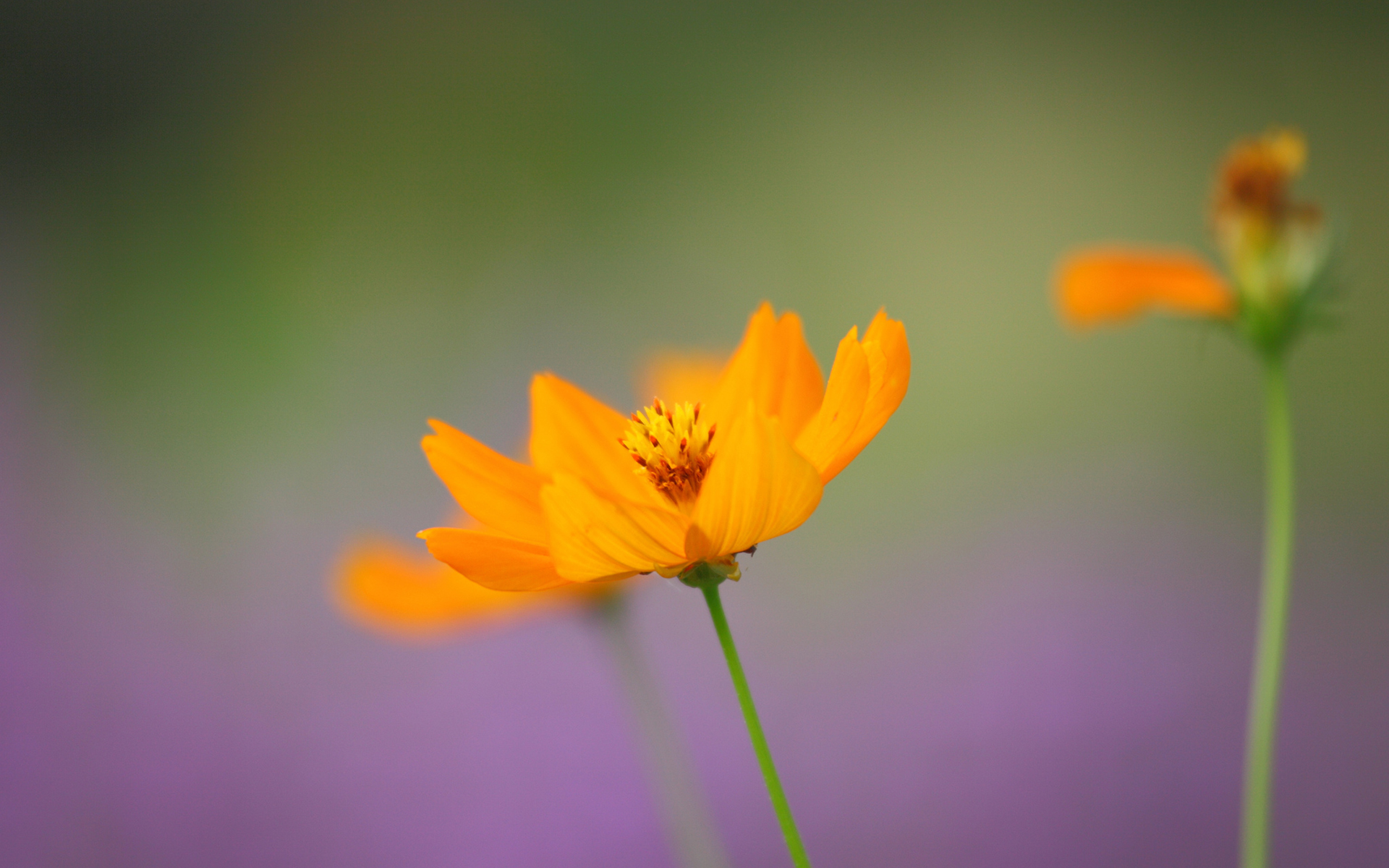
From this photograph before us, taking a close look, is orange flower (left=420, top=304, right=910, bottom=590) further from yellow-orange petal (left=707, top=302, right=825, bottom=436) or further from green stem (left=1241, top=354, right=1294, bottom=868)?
green stem (left=1241, top=354, right=1294, bottom=868)

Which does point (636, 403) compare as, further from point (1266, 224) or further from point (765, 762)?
point (765, 762)

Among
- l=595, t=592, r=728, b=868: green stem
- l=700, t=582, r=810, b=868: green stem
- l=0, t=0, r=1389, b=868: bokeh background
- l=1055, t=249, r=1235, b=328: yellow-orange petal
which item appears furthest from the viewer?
l=0, t=0, r=1389, b=868: bokeh background

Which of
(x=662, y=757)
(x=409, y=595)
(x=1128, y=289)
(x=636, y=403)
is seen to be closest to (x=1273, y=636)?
(x=1128, y=289)

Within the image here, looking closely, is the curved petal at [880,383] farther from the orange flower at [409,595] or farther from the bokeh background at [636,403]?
the bokeh background at [636,403]

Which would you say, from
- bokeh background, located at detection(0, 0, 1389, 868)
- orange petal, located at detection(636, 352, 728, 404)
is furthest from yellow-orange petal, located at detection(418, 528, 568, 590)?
bokeh background, located at detection(0, 0, 1389, 868)

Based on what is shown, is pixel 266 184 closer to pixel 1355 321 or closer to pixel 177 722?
pixel 177 722

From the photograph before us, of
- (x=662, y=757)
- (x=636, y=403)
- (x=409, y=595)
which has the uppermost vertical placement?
(x=636, y=403)

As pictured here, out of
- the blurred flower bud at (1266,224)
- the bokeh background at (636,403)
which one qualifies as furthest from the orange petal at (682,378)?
the bokeh background at (636,403)

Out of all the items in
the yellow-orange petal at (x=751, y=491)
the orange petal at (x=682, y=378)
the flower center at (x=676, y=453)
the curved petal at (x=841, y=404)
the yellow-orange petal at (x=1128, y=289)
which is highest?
the orange petal at (x=682, y=378)
